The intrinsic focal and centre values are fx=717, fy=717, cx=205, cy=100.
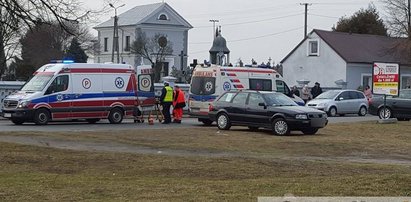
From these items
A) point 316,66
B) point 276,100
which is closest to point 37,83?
point 276,100

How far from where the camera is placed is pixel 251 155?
1689cm

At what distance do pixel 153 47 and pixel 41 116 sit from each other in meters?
51.4

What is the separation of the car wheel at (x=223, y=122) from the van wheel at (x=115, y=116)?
5.24 meters

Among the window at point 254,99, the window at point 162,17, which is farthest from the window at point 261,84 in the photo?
the window at point 162,17

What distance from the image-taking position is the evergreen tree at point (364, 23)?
81.6 m

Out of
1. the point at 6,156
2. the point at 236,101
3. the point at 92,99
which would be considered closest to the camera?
the point at 6,156

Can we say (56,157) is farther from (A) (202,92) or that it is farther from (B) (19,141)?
(A) (202,92)

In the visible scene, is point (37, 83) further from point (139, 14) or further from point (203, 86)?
point (139, 14)

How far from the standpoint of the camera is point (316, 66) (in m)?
66.9

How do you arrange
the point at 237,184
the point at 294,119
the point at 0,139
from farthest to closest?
the point at 294,119
the point at 0,139
the point at 237,184

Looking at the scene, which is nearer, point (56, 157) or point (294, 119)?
point (56, 157)

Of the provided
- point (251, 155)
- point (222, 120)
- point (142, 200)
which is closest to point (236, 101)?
point (222, 120)

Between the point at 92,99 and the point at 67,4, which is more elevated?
the point at 67,4

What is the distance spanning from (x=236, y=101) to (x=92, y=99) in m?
6.21
